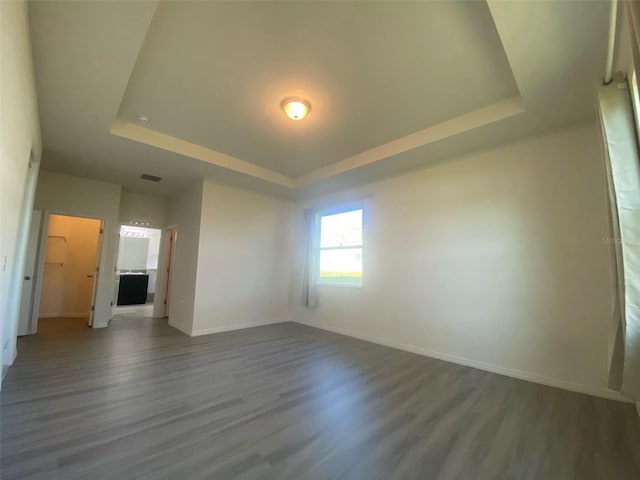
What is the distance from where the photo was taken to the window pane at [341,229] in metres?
4.74

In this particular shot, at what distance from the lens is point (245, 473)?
4.51ft

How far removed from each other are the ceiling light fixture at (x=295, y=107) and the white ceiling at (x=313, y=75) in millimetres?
76

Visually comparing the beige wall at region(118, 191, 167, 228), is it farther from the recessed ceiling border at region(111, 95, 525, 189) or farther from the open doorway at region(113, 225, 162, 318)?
the recessed ceiling border at region(111, 95, 525, 189)

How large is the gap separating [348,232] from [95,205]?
4.78 m

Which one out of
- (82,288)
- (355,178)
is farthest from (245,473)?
(82,288)

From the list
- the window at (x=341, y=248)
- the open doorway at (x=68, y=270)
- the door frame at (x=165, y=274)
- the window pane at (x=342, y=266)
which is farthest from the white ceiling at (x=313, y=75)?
the open doorway at (x=68, y=270)

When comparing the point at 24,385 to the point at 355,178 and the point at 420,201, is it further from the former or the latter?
the point at 420,201

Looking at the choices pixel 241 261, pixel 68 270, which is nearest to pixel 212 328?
pixel 241 261

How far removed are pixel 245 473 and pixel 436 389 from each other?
186 centimetres

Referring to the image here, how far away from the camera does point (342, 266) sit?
16.1 ft

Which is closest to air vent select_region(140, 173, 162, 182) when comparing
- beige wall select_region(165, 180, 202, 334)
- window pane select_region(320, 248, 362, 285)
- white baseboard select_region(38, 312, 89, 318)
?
beige wall select_region(165, 180, 202, 334)

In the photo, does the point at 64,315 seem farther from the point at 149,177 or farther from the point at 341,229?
the point at 341,229

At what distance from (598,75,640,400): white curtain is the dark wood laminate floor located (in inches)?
21.8

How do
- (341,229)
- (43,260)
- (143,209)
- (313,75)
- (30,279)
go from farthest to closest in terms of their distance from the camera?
(143,209) → (341,229) → (43,260) → (30,279) → (313,75)
